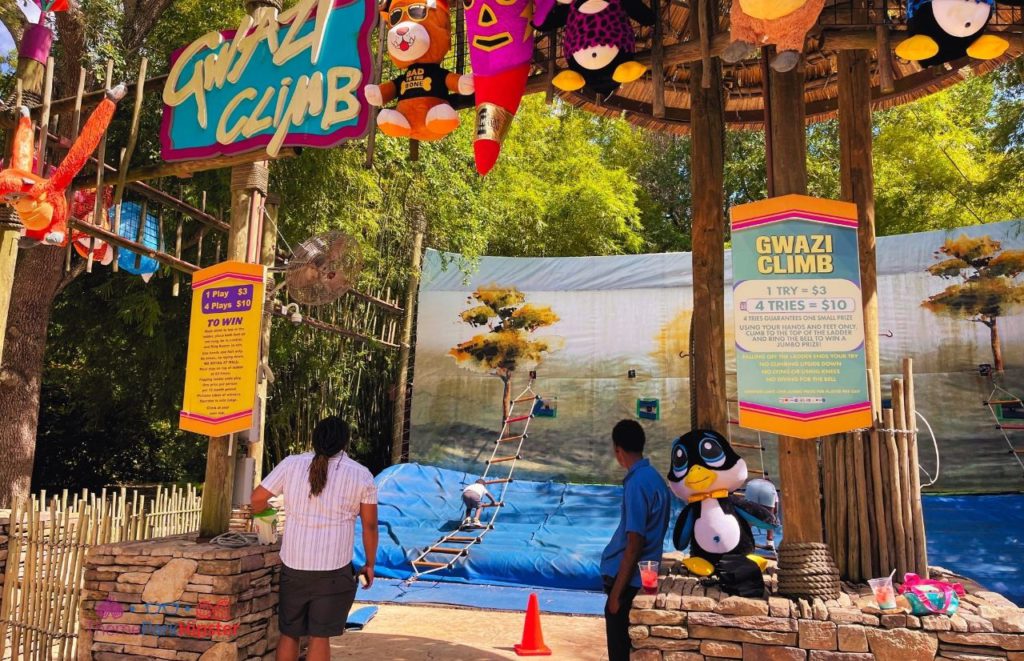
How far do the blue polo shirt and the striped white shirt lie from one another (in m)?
1.16

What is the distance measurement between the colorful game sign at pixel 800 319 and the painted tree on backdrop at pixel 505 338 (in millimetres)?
10803

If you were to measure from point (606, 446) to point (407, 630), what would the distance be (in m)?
8.12

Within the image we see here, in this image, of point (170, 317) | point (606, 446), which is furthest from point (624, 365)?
point (170, 317)

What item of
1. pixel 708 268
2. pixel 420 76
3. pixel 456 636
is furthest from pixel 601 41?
pixel 456 636

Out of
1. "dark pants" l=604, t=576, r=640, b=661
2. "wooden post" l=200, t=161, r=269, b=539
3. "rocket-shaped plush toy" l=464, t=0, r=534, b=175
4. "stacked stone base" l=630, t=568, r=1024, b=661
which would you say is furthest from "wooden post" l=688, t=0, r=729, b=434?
"wooden post" l=200, t=161, r=269, b=539

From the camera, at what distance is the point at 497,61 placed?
4.14 meters

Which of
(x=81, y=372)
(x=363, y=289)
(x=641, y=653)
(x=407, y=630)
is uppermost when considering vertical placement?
(x=363, y=289)

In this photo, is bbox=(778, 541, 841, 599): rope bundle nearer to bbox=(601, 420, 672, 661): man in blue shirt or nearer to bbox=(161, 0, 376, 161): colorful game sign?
bbox=(601, 420, 672, 661): man in blue shirt

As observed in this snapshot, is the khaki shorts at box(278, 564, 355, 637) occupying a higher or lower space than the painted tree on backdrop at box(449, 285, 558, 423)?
lower

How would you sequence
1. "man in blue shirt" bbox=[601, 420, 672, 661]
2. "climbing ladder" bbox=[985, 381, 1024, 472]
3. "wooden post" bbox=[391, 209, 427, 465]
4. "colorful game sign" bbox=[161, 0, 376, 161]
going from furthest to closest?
"wooden post" bbox=[391, 209, 427, 465]
"climbing ladder" bbox=[985, 381, 1024, 472]
"colorful game sign" bbox=[161, 0, 376, 161]
"man in blue shirt" bbox=[601, 420, 672, 661]

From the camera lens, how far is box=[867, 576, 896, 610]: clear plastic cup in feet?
9.93

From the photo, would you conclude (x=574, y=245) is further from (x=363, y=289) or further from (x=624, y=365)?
(x=363, y=289)

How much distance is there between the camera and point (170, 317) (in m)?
10.5

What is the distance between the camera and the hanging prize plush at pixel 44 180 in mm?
5098
